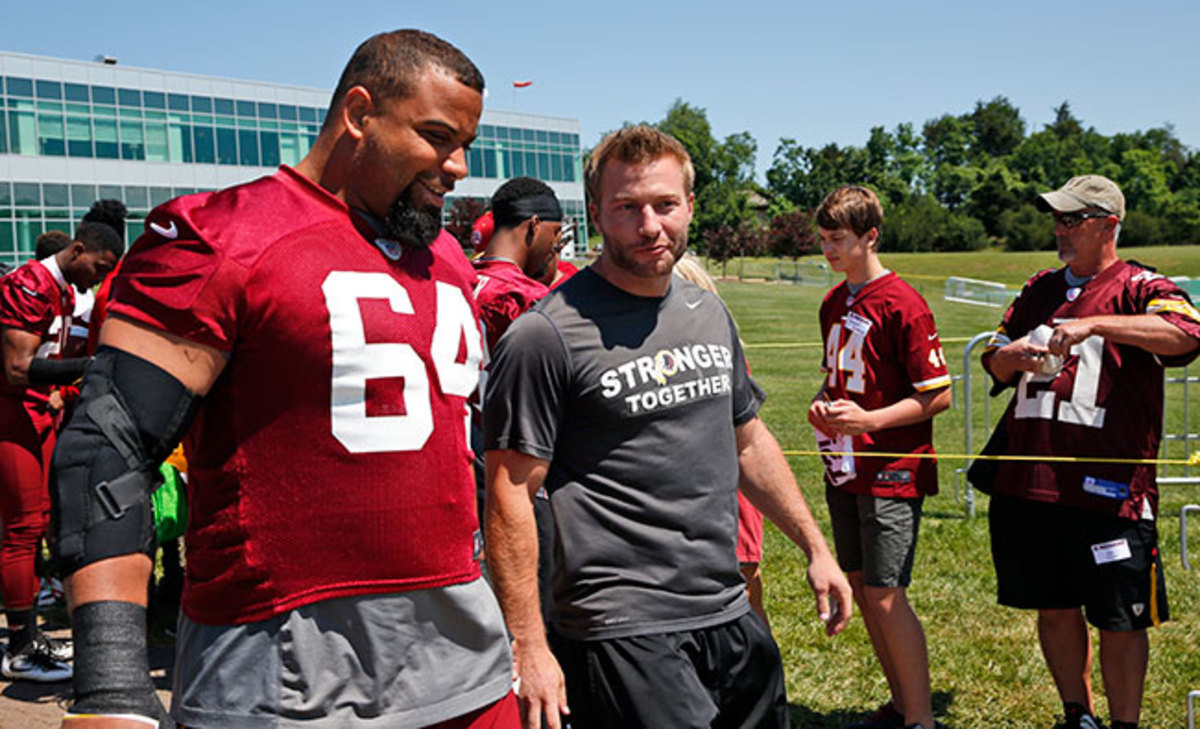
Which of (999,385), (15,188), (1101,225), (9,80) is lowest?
(999,385)

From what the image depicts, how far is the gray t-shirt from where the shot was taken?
304 centimetres

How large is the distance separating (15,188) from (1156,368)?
52136 millimetres

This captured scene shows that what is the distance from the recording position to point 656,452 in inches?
122

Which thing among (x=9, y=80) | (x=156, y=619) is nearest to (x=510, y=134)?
(x=9, y=80)

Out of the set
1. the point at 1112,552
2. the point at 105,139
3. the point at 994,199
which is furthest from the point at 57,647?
the point at 994,199

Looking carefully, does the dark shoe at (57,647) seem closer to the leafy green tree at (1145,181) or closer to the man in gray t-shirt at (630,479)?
the man in gray t-shirt at (630,479)

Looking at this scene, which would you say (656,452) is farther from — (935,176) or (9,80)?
(935,176)

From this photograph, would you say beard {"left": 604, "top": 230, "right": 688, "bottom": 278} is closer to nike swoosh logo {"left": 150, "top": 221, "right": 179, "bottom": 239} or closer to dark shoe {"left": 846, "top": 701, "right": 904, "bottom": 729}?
nike swoosh logo {"left": 150, "top": 221, "right": 179, "bottom": 239}

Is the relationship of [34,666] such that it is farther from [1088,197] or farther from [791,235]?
[791,235]

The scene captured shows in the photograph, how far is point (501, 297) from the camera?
4.61 m

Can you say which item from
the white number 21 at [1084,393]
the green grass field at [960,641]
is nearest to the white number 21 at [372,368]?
the white number 21 at [1084,393]

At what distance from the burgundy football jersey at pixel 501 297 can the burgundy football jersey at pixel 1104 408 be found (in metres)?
2.13

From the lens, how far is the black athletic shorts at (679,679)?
9.91 ft

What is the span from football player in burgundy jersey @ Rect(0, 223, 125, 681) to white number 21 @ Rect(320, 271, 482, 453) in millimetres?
4261
